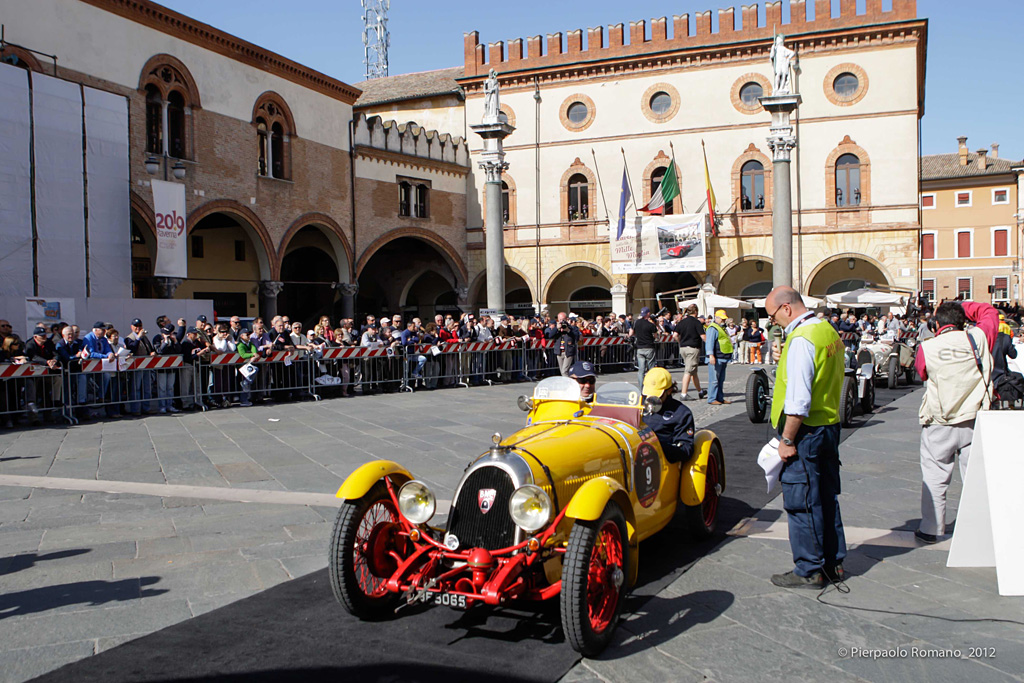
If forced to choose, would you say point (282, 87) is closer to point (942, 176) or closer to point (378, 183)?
point (378, 183)

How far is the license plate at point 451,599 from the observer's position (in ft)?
11.8

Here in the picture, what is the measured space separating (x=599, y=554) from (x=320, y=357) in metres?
11.2

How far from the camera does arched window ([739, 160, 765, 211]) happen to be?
89.8ft

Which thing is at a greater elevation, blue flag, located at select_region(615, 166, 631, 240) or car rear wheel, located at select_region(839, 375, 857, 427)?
blue flag, located at select_region(615, 166, 631, 240)

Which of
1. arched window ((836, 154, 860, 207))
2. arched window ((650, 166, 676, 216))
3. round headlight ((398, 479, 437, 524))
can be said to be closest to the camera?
round headlight ((398, 479, 437, 524))

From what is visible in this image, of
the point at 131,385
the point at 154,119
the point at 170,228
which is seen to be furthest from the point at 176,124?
the point at 131,385

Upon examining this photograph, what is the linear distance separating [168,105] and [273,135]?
3.68 meters

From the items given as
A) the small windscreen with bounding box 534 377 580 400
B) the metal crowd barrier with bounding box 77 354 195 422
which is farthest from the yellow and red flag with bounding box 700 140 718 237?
the small windscreen with bounding box 534 377 580 400

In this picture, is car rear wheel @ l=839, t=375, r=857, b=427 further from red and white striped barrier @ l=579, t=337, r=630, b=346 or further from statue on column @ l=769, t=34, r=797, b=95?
statue on column @ l=769, t=34, r=797, b=95

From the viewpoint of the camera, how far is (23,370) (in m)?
10.6

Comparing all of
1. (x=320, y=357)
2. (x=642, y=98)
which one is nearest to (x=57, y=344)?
→ (x=320, y=357)

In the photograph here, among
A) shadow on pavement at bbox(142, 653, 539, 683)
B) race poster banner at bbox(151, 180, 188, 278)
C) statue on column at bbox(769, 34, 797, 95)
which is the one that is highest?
statue on column at bbox(769, 34, 797, 95)

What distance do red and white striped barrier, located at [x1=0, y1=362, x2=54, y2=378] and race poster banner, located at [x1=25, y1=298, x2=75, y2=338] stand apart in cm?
372

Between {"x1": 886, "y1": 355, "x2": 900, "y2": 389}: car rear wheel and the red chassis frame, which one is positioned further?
{"x1": 886, "y1": 355, "x2": 900, "y2": 389}: car rear wheel
